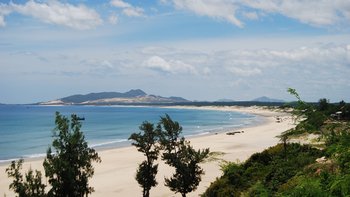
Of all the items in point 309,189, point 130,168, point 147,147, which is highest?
point 309,189

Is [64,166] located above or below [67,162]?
below

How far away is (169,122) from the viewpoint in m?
27.8

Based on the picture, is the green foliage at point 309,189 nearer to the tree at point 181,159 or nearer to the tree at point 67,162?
the tree at point 67,162

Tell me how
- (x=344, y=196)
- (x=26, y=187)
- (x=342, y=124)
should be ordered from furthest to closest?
(x=26, y=187) < (x=342, y=124) < (x=344, y=196)

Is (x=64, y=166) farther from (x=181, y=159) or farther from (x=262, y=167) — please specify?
(x=262, y=167)

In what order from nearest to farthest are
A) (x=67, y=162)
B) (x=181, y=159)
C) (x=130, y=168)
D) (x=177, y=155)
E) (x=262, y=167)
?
(x=262, y=167), (x=67, y=162), (x=181, y=159), (x=177, y=155), (x=130, y=168)

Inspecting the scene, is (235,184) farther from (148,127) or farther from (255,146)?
(255,146)

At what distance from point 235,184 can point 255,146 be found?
162 feet

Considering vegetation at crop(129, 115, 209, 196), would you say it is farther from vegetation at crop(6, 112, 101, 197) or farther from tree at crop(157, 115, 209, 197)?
vegetation at crop(6, 112, 101, 197)

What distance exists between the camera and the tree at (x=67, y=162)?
78.8ft

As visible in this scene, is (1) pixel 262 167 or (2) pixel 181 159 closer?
(1) pixel 262 167

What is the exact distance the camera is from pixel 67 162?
23984 millimetres

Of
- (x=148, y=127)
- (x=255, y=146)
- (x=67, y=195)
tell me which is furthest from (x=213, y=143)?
(x=67, y=195)

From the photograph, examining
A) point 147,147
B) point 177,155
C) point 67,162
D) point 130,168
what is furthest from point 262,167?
point 130,168
